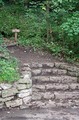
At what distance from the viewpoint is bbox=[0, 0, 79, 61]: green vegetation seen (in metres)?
8.36

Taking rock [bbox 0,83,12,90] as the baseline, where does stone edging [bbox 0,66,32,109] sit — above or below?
below

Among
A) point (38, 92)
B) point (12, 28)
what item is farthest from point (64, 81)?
point (12, 28)

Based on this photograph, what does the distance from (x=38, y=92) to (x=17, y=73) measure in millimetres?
732

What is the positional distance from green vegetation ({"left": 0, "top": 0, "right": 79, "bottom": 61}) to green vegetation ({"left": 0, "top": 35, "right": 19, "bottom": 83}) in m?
1.56

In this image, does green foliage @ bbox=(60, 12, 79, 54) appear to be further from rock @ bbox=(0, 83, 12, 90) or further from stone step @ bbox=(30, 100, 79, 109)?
rock @ bbox=(0, 83, 12, 90)

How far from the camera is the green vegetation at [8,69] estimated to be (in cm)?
658

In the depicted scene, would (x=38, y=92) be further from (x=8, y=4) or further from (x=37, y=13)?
(x=8, y=4)

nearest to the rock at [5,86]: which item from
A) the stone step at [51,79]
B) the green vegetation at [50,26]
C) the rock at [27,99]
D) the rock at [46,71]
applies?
the rock at [27,99]

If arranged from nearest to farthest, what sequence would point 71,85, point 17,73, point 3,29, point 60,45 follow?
point 17,73, point 71,85, point 60,45, point 3,29

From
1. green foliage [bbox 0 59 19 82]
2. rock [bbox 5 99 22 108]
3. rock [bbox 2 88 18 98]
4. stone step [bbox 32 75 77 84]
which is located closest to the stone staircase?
stone step [bbox 32 75 77 84]

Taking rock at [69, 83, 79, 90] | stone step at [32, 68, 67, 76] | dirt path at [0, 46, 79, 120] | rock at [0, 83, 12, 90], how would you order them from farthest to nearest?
1. stone step at [32, 68, 67, 76]
2. rock at [69, 83, 79, 90]
3. rock at [0, 83, 12, 90]
4. dirt path at [0, 46, 79, 120]

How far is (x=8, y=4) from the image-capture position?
12828 millimetres

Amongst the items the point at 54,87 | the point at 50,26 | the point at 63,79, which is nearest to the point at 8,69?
the point at 54,87

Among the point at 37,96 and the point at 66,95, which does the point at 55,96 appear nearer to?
the point at 66,95
